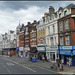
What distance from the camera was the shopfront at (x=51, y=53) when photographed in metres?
33.1

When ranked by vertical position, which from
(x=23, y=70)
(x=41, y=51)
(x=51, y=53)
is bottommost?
(x=23, y=70)

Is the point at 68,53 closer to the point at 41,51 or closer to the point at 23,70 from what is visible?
the point at 23,70

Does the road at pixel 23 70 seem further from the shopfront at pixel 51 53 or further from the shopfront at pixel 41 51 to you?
the shopfront at pixel 41 51

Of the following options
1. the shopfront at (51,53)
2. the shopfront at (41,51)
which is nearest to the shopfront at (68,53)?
the shopfront at (51,53)

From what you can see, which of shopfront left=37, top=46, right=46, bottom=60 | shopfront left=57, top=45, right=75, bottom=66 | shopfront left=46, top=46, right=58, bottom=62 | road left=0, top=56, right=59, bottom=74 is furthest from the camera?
shopfront left=37, top=46, right=46, bottom=60

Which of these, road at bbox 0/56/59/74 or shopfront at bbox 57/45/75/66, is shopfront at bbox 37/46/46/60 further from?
road at bbox 0/56/59/74

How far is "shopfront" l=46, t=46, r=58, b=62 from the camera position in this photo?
109 feet

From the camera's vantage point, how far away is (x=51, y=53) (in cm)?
3534

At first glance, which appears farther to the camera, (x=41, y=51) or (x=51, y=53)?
(x=41, y=51)

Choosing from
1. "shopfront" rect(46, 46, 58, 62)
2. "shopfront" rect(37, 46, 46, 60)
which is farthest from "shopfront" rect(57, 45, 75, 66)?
"shopfront" rect(37, 46, 46, 60)

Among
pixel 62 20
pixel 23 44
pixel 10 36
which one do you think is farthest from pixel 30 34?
pixel 10 36

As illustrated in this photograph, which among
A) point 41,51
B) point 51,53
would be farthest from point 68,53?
point 41,51

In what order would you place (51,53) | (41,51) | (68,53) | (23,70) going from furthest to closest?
(41,51) → (51,53) → (68,53) → (23,70)

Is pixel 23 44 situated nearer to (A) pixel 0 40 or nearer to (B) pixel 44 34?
(B) pixel 44 34
